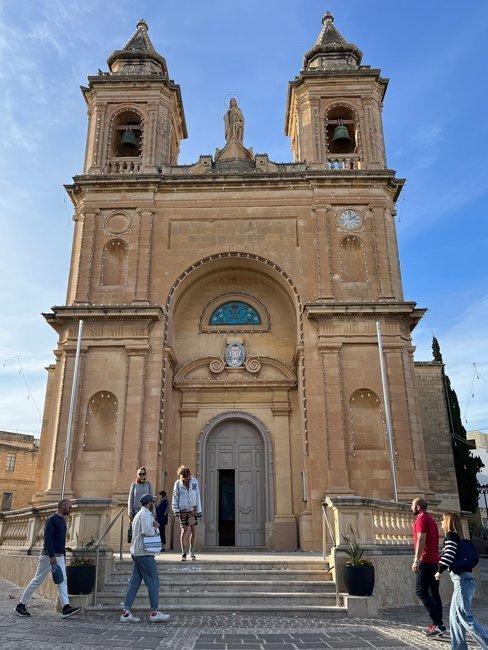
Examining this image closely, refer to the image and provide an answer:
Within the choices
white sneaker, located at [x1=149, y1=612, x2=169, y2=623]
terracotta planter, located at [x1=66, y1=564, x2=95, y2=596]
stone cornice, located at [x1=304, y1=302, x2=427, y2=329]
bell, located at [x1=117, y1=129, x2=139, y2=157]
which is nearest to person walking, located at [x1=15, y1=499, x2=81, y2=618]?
terracotta planter, located at [x1=66, y1=564, x2=95, y2=596]

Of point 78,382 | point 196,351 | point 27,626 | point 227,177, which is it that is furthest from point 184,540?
point 227,177

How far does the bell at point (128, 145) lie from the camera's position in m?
19.5

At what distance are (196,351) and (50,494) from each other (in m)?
6.01

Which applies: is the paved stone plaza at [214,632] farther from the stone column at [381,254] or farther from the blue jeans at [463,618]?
the stone column at [381,254]

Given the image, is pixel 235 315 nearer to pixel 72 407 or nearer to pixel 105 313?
pixel 105 313

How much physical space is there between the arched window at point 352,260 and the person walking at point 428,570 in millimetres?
10514

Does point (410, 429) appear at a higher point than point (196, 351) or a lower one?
lower

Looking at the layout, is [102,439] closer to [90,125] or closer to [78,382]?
[78,382]

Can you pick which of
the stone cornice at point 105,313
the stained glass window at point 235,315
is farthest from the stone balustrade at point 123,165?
the stained glass window at point 235,315

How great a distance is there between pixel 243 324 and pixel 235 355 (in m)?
1.16

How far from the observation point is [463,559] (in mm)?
Answer: 5855

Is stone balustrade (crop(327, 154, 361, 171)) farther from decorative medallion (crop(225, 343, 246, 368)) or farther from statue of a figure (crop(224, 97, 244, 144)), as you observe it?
decorative medallion (crop(225, 343, 246, 368))

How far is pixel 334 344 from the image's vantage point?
1595 centimetres

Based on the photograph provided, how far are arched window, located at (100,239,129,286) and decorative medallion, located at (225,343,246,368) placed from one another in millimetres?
3899
